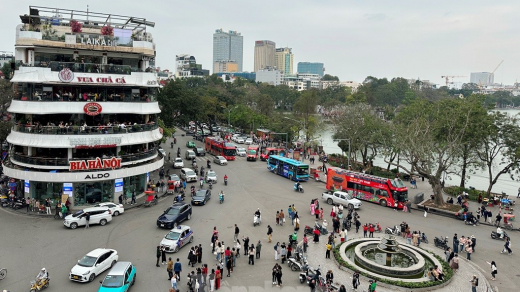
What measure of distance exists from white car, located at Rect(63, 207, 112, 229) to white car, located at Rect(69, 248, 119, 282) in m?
8.03

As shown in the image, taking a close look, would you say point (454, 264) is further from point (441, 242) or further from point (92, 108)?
point (92, 108)

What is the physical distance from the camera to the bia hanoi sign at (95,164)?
33250 mm

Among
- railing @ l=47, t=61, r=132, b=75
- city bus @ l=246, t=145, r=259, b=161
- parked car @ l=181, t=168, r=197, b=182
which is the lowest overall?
parked car @ l=181, t=168, r=197, b=182

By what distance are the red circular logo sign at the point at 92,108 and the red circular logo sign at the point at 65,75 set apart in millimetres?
2611

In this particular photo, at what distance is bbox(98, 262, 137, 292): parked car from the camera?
752 inches

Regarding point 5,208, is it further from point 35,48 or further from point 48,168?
point 35,48

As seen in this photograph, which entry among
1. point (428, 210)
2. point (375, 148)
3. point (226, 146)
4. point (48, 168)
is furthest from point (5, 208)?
point (375, 148)

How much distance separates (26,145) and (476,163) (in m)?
44.1

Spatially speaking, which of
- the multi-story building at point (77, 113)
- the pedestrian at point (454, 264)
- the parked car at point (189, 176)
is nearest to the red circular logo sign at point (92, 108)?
the multi-story building at point (77, 113)

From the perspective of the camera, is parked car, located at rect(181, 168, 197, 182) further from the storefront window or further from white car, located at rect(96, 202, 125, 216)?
white car, located at rect(96, 202, 125, 216)

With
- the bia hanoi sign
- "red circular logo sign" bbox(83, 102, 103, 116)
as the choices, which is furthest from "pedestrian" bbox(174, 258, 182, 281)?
"red circular logo sign" bbox(83, 102, 103, 116)

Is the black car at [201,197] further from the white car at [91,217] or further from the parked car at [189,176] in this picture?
the white car at [91,217]

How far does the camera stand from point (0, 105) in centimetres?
6031

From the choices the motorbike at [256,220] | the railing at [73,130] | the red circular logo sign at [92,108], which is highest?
the red circular logo sign at [92,108]
